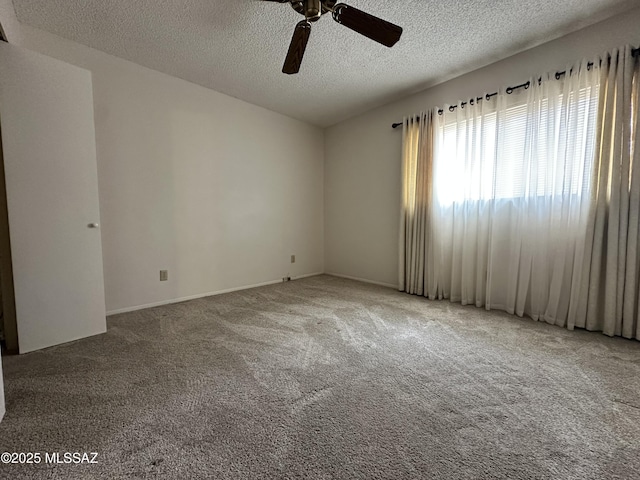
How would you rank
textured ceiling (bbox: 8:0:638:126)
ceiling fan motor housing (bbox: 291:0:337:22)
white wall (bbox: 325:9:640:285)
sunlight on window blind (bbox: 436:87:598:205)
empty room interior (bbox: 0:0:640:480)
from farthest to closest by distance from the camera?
white wall (bbox: 325:9:640:285), sunlight on window blind (bbox: 436:87:598:205), textured ceiling (bbox: 8:0:638:126), ceiling fan motor housing (bbox: 291:0:337:22), empty room interior (bbox: 0:0:640:480)

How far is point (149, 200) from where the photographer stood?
112 inches

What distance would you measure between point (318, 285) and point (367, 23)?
3.01 metres

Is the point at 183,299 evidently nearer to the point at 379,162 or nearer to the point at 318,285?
the point at 318,285

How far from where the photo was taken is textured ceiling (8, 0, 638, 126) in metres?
1.96

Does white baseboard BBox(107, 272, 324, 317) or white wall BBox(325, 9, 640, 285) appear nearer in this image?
white wall BBox(325, 9, 640, 285)

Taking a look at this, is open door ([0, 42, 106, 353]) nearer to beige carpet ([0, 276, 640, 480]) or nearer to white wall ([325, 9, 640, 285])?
beige carpet ([0, 276, 640, 480])

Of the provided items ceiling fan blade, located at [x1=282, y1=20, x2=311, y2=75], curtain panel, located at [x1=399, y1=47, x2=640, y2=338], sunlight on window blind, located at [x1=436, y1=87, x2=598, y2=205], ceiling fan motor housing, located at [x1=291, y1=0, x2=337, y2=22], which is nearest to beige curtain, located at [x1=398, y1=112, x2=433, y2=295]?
curtain panel, located at [x1=399, y1=47, x2=640, y2=338]

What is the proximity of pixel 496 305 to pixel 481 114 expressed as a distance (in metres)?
1.99

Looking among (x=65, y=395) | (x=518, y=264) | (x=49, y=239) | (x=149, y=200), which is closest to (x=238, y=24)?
(x=149, y=200)

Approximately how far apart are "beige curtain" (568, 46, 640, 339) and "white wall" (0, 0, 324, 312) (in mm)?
3391

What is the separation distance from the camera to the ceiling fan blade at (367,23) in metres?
1.64

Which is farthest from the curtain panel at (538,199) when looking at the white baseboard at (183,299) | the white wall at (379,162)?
the white baseboard at (183,299)

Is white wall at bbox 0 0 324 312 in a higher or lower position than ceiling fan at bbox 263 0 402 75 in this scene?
lower

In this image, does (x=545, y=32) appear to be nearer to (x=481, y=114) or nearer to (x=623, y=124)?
(x=481, y=114)
